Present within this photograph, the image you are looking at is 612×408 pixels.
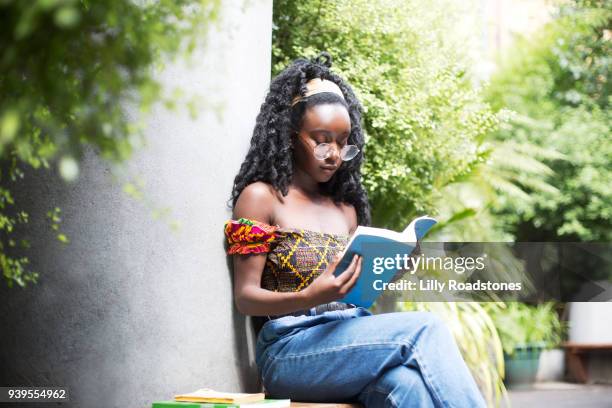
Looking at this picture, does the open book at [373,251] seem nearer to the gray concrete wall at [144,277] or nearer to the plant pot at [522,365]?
the gray concrete wall at [144,277]

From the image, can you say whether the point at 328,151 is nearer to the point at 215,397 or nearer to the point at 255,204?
the point at 255,204

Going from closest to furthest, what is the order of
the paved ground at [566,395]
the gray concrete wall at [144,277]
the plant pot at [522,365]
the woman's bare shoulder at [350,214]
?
the gray concrete wall at [144,277] → the woman's bare shoulder at [350,214] → the paved ground at [566,395] → the plant pot at [522,365]

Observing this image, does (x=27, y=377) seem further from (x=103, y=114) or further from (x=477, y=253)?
(x=477, y=253)

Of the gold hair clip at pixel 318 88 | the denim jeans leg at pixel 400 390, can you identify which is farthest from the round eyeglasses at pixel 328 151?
the denim jeans leg at pixel 400 390

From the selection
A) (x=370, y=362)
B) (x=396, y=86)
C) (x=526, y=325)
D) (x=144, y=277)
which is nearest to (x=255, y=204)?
(x=144, y=277)

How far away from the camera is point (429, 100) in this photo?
3928 millimetres

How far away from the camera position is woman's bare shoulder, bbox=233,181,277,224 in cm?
220

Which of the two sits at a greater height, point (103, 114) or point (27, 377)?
point (103, 114)

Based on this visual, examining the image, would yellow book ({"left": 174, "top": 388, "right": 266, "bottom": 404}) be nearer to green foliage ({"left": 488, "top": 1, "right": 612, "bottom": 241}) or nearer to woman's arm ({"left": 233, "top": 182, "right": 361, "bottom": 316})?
woman's arm ({"left": 233, "top": 182, "right": 361, "bottom": 316})

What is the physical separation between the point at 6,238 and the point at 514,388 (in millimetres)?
4431

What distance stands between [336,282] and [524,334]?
3872 millimetres

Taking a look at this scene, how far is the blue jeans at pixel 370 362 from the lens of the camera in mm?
1914

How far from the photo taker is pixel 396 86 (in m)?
3.82

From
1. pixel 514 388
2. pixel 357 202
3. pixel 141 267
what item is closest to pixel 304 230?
pixel 357 202
